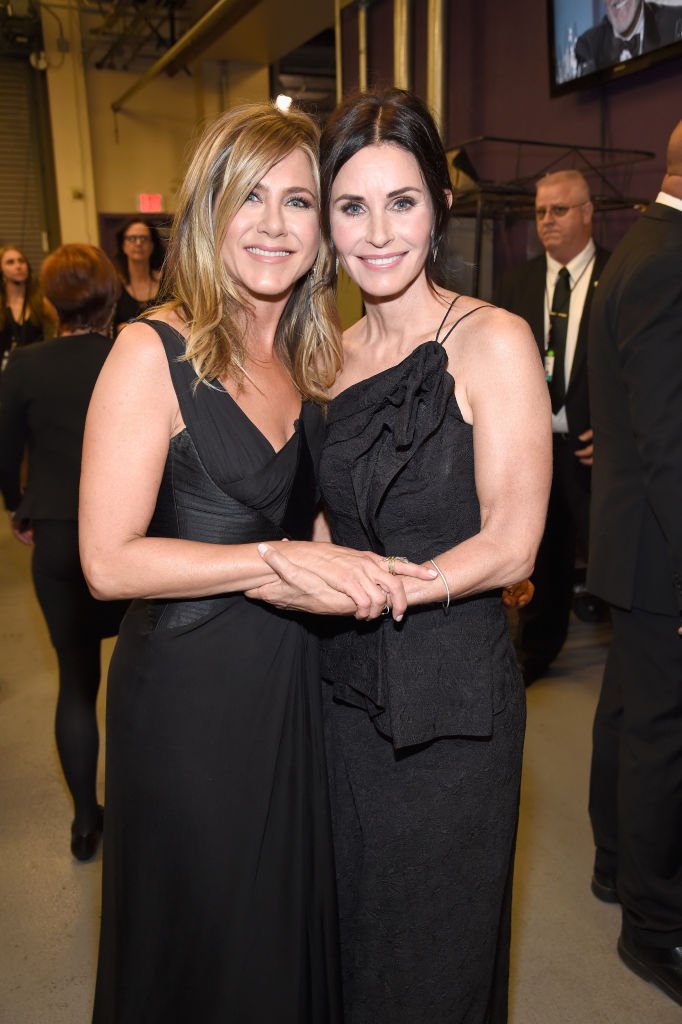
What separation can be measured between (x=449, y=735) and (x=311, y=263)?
897 millimetres

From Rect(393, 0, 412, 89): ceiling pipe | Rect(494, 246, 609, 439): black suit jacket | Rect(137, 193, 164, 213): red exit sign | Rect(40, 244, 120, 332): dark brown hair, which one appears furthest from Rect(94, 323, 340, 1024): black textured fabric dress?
Rect(137, 193, 164, 213): red exit sign

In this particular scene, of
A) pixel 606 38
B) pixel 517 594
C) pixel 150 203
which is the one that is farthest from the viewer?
pixel 150 203

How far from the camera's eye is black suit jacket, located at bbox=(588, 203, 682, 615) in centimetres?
203

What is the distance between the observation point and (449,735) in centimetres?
157

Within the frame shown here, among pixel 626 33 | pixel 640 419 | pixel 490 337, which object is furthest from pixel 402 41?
pixel 490 337

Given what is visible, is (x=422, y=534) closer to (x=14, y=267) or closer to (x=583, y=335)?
(x=583, y=335)

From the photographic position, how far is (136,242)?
524 centimetres

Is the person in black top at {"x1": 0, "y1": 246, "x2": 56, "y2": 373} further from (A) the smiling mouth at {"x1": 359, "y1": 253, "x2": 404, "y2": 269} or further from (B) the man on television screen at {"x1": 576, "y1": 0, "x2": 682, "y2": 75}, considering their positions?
(A) the smiling mouth at {"x1": 359, "y1": 253, "x2": 404, "y2": 269}

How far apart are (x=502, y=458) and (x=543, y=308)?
9.39 ft

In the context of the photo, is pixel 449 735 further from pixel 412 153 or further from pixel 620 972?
pixel 620 972

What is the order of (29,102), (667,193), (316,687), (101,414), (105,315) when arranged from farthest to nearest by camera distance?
(29,102)
(105,315)
(667,193)
(316,687)
(101,414)

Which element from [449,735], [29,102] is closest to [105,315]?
[449,735]

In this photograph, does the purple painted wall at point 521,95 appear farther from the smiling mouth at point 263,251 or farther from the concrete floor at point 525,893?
the smiling mouth at point 263,251

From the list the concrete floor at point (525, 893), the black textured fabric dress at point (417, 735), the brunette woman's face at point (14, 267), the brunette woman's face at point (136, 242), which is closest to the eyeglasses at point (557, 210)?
the concrete floor at point (525, 893)
